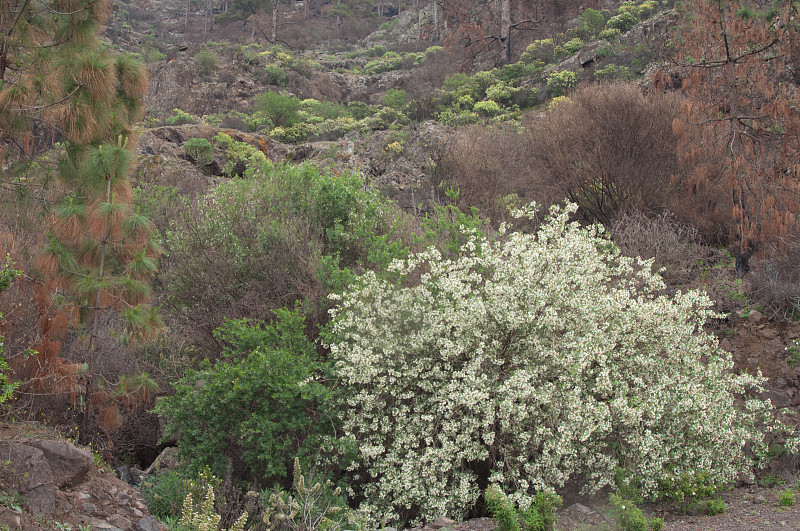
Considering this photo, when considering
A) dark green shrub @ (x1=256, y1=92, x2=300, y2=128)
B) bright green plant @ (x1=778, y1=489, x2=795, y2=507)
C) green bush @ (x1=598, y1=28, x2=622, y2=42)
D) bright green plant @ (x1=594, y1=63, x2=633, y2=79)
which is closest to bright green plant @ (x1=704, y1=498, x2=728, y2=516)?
bright green plant @ (x1=778, y1=489, x2=795, y2=507)

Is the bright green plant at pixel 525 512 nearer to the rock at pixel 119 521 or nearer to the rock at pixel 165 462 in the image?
the rock at pixel 119 521

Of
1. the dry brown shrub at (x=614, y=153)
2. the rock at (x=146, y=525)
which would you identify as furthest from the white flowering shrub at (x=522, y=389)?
the dry brown shrub at (x=614, y=153)

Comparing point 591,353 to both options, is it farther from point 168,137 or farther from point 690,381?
point 168,137

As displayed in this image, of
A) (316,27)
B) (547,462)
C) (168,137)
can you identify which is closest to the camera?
(547,462)

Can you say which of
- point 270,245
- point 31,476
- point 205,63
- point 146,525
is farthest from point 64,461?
point 205,63

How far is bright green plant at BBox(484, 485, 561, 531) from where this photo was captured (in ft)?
17.9

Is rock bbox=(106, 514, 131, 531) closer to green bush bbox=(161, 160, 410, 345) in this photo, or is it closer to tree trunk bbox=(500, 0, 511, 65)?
green bush bbox=(161, 160, 410, 345)

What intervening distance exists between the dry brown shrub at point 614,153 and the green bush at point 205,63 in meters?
23.1

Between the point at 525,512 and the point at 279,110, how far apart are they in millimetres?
23573

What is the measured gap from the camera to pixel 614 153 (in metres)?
12.8

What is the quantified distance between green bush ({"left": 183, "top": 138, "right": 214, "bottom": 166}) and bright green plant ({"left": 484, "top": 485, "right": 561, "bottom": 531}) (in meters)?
14.3

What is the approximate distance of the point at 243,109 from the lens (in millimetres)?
29469

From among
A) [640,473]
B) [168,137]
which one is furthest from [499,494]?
[168,137]

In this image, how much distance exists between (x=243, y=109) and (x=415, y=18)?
85.9ft
